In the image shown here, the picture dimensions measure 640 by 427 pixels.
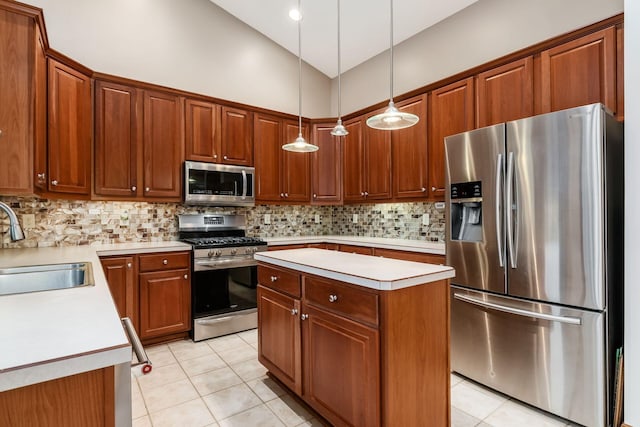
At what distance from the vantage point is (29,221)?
2.84m

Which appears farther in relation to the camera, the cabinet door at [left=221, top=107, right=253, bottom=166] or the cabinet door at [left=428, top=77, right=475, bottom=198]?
the cabinet door at [left=221, top=107, right=253, bottom=166]

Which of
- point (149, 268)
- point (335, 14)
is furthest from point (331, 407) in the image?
point (335, 14)

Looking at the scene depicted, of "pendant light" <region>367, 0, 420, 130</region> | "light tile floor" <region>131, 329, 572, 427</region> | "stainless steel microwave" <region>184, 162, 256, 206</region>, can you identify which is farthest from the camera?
"stainless steel microwave" <region>184, 162, 256, 206</region>

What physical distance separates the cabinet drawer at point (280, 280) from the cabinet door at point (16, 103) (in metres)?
1.60

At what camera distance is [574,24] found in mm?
2541

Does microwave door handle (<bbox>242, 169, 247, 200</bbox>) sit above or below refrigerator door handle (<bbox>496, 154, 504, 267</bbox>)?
above

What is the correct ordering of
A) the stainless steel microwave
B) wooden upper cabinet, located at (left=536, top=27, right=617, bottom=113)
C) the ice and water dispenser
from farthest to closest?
the stainless steel microwave
the ice and water dispenser
wooden upper cabinet, located at (left=536, top=27, right=617, bottom=113)

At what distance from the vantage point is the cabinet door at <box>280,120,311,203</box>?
Answer: 4.17 m

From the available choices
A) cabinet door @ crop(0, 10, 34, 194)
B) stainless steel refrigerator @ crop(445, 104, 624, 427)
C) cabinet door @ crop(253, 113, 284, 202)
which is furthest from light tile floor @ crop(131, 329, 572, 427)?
cabinet door @ crop(253, 113, 284, 202)

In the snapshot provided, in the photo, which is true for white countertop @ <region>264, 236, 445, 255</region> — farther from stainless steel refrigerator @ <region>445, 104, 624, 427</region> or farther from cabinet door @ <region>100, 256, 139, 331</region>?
cabinet door @ <region>100, 256, 139, 331</region>

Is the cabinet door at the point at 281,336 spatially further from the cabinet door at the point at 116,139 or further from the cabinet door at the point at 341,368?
the cabinet door at the point at 116,139

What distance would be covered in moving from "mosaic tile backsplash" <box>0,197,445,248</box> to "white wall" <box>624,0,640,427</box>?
1857 millimetres

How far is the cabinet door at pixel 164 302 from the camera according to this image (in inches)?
117

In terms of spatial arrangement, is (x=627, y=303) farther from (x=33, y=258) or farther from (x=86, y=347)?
(x=33, y=258)
